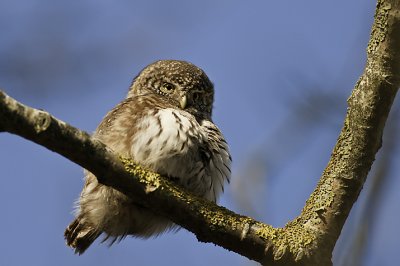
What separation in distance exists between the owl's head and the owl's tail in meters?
1.64

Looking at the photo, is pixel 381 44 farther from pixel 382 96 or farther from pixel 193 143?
pixel 193 143

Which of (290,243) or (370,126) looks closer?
(370,126)

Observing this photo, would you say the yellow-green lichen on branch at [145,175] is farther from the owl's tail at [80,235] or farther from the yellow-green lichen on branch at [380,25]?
the owl's tail at [80,235]

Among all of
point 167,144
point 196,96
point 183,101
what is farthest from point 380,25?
point 196,96

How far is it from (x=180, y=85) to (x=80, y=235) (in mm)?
2001

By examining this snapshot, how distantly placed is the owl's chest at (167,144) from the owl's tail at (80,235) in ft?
2.38

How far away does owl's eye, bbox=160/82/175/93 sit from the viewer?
21.6ft

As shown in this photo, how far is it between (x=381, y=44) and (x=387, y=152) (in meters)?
0.61

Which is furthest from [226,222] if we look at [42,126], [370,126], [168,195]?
[42,126]

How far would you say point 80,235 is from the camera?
5145mm

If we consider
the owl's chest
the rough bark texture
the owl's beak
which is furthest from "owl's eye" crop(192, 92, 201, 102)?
the rough bark texture

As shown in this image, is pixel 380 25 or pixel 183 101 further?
pixel 183 101

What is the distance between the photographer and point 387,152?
337 cm

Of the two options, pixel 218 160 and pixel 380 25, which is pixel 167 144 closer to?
pixel 218 160
